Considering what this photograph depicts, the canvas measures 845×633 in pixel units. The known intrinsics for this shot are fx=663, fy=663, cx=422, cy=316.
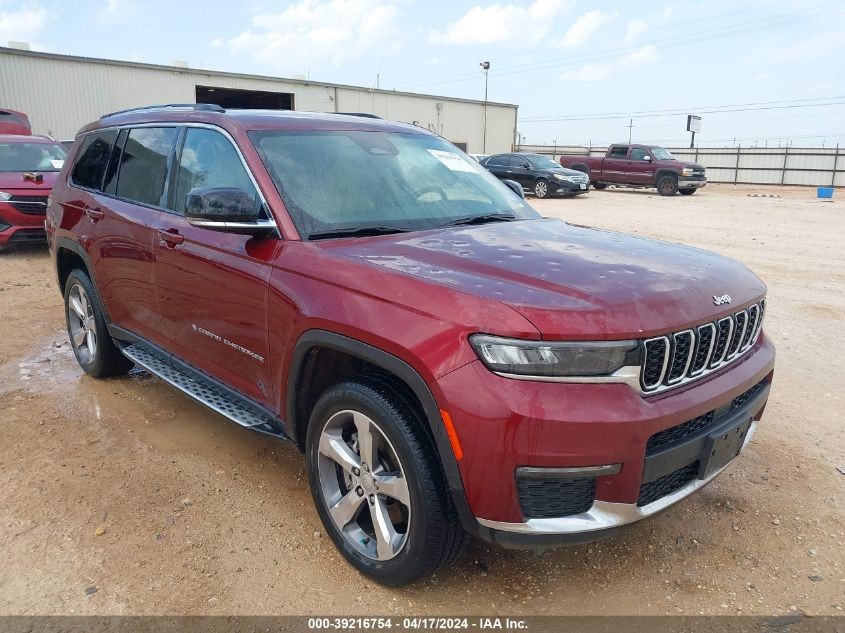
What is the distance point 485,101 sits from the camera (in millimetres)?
40656

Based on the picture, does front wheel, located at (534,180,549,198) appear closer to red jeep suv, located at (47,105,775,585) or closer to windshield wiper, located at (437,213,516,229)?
red jeep suv, located at (47,105,775,585)

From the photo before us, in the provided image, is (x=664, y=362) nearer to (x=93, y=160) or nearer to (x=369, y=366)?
(x=369, y=366)

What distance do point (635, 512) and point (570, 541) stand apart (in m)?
0.25

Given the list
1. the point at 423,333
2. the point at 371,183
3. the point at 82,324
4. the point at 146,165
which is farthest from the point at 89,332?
the point at 423,333

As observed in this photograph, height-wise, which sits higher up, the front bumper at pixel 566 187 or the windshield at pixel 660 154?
the windshield at pixel 660 154

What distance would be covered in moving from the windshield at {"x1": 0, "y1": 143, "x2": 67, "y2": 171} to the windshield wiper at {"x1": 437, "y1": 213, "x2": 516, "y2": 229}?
9.63 meters

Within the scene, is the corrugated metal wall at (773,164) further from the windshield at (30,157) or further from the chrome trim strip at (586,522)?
the chrome trim strip at (586,522)

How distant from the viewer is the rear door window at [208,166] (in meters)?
3.26

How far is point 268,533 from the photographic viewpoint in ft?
10.0

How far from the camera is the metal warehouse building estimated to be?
24.3 metres

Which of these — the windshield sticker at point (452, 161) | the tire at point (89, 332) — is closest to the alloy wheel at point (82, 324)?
the tire at point (89, 332)

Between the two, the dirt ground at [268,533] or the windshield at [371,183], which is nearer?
the dirt ground at [268,533]

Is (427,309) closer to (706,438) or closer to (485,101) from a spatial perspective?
(706,438)

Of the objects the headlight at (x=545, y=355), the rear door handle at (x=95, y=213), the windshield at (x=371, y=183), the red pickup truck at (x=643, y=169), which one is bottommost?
the headlight at (x=545, y=355)
